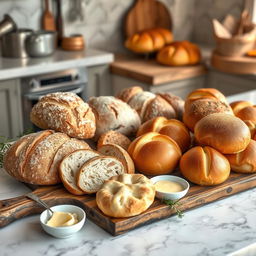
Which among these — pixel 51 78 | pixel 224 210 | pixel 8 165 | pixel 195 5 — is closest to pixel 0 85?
pixel 51 78

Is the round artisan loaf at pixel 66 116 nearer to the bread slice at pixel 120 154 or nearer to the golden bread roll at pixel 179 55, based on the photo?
the bread slice at pixel 120 154

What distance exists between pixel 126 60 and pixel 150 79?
19.4 inches

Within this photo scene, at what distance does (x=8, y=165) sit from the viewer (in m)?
1.23

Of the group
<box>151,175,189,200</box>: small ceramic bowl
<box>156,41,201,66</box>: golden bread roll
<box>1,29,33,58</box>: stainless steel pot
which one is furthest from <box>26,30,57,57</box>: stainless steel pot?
<box>151,175,189,200</box>: small ceramic bowl

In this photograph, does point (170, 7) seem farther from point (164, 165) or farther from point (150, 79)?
point (164, 165)

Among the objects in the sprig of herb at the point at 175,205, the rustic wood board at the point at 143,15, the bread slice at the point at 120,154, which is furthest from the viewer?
the rustic wood board at the point at 143,15

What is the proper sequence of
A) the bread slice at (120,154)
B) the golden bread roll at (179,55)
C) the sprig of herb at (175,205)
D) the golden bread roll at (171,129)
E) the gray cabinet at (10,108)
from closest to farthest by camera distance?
1. the sprig of herb at (175,205)
2. the bread slice at (120,154)
3. the golden bread roll at (171,129)
4. the gray cabinet at (10,108)
5. the golden bread roll at (179,55)

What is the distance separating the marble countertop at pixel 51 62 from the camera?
2.55 metres

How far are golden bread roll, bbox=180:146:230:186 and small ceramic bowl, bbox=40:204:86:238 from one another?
32cm

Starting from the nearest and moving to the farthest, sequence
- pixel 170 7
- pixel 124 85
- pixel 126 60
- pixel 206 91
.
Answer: pixel 206 91
pixel 124 85
pixel 126 60
pixel 170 7

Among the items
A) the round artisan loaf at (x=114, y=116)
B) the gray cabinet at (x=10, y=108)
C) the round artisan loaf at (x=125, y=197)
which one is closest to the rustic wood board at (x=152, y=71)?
the gray cabinet at (x=10, y=108)

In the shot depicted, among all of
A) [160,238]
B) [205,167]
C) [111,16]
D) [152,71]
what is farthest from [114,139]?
[111,16]

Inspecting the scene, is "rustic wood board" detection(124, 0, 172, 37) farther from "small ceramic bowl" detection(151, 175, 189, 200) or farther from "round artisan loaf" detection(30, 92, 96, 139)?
"small ceramic bowl" detection(151, 175, 189, 200)

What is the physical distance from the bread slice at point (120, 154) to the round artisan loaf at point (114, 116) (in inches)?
6.1
